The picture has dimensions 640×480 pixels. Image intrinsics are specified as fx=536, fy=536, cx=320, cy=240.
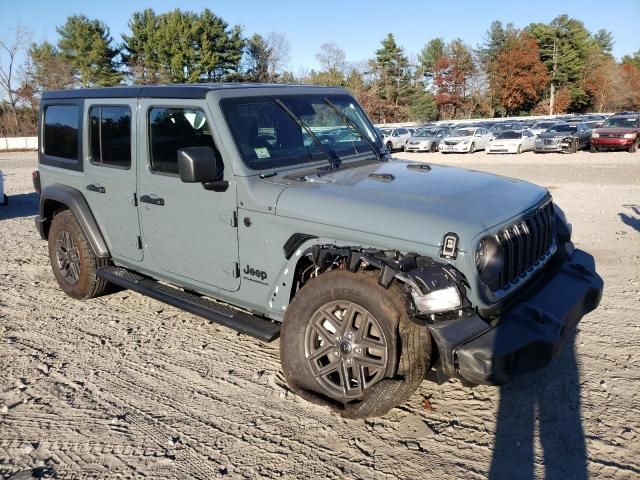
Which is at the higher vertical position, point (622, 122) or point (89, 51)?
point (89, 51)

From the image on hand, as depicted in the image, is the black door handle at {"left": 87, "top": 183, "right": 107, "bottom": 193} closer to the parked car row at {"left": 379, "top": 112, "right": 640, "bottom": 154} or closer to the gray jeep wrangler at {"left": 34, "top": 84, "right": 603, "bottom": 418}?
the gray jeep wrangler at {"left": 34, "top": 84, "right": 603, "bottom": 418}

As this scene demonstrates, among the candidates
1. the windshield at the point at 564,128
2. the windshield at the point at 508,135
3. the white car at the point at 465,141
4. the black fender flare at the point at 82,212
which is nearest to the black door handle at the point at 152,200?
the black fender flare at the point at 82,212

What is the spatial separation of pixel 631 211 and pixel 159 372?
974cm

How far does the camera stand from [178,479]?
9.61 ft

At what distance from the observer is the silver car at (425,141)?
102 ft

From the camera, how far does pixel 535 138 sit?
1151 inches

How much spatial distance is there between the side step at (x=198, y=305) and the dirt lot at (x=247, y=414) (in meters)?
0.45

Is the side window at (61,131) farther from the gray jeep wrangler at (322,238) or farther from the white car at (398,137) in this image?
the white car at (398,137)

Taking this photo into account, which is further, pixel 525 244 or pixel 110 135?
pixel 110 135

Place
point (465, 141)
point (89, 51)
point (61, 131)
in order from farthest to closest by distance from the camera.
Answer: point (89, 51) → point (465, 141) → point (61, 131)

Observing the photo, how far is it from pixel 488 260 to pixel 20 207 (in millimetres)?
12523

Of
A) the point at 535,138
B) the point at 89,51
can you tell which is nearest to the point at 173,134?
the point at 535,138

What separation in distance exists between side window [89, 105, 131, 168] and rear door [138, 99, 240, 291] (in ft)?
0.80

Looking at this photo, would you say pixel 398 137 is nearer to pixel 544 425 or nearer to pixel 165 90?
pixel 165 90
